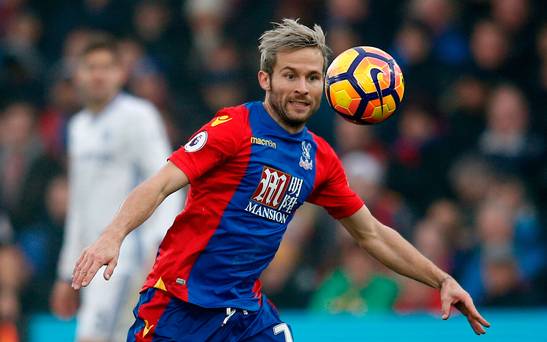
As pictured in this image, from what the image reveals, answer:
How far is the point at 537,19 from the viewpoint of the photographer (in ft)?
34.9

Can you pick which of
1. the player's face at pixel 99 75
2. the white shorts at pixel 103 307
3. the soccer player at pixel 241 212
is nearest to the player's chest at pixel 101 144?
the player's face at pixel 99 75

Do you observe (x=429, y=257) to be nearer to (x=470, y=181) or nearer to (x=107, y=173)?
(x=470, y=181)

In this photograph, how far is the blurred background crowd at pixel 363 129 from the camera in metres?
9.38

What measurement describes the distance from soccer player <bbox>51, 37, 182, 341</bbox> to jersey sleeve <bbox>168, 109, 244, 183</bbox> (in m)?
2.18

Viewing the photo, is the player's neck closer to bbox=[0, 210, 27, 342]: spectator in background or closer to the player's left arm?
the player's left arm

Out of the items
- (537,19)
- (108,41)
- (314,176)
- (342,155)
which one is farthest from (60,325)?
(537,19)

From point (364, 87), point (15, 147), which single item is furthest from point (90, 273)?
point (15, 147)

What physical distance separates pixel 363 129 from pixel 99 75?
3.77 meters

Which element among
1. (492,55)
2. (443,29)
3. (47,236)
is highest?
(443,29)

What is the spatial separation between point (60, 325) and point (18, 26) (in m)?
5.59

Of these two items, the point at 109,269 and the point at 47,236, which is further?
the point at 47,236

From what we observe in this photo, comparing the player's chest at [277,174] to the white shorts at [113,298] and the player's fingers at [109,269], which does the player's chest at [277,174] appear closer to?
the player's fingers at [109,269]

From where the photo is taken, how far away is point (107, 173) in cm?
735

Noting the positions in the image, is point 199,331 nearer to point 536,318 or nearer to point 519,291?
point 536,318
